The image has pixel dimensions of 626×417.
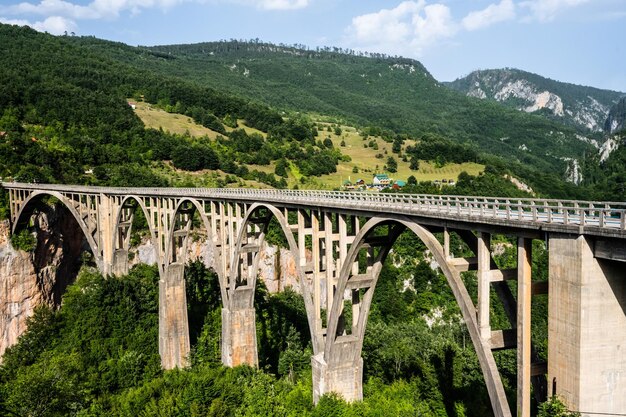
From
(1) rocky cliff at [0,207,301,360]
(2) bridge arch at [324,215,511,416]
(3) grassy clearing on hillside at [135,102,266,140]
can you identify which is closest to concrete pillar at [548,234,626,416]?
(2) bridge arch at [324,215,511,416]

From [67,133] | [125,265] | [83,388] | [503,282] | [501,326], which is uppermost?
[67,133]

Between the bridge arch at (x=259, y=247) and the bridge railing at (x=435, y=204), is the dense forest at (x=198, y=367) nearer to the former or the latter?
the bridge arch at (x=259, y=247)

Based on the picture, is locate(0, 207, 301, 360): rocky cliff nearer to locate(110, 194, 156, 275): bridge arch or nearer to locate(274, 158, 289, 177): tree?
locate(110, 194, 156, 275): bridge arch

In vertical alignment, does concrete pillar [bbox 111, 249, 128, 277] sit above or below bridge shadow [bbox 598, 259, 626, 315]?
below

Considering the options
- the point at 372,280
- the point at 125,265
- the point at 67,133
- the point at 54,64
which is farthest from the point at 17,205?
the point at 54,64

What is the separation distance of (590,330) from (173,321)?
36.6 metres

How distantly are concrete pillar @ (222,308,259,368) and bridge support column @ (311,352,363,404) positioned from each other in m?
10.3

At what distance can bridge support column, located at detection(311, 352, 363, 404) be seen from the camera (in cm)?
2842

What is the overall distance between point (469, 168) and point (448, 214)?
115 meters

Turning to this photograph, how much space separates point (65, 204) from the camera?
51.9 m

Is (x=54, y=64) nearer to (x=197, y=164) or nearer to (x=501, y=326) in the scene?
(x=197, y=164)

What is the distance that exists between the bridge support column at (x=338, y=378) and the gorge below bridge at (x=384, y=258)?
65 mm

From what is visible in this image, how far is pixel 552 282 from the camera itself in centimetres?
1481

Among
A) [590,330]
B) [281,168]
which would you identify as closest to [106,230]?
[590,330]
